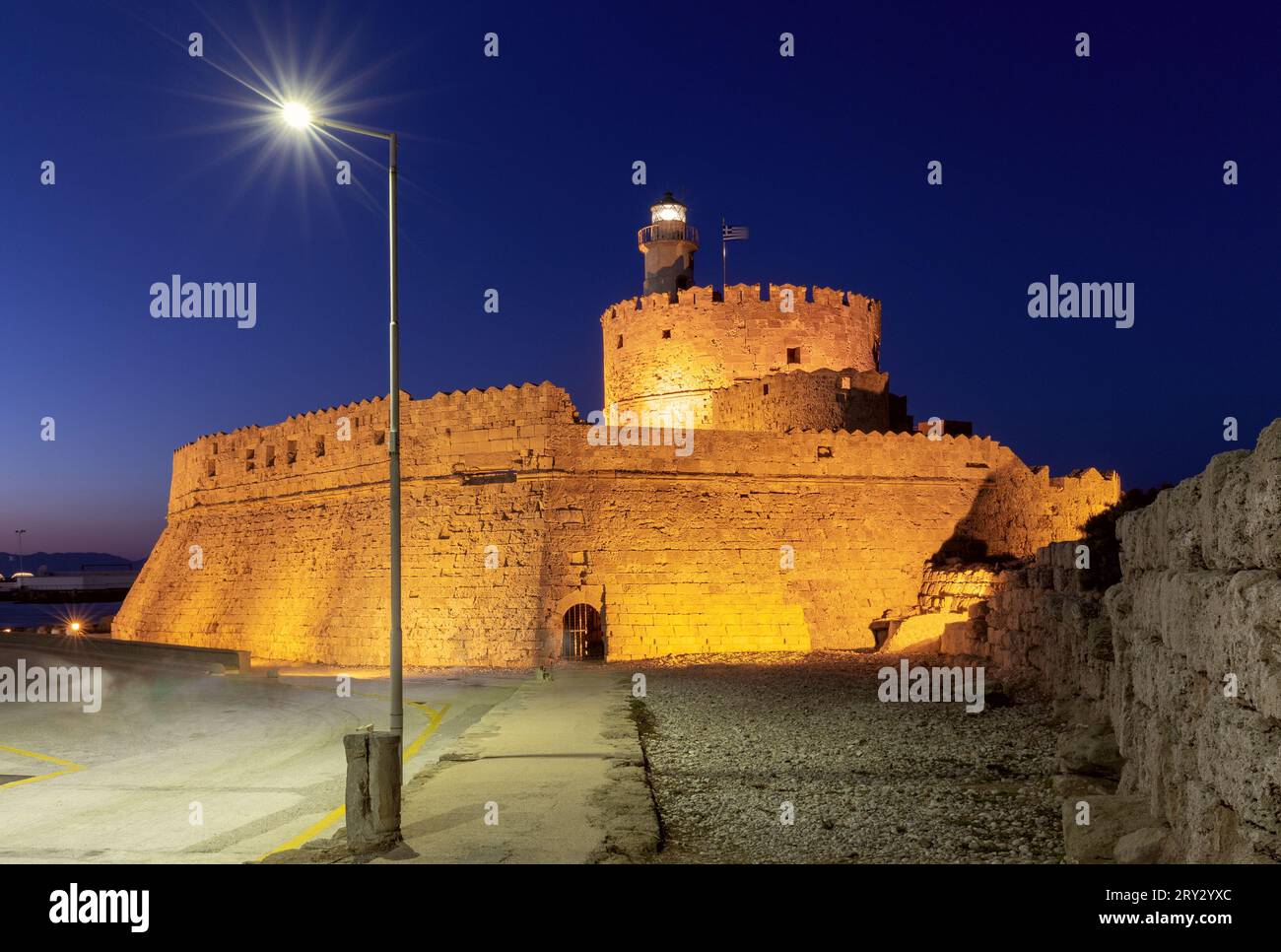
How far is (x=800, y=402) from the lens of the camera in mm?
25078

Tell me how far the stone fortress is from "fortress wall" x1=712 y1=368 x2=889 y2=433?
0.05 m

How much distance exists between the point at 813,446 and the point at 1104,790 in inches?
572

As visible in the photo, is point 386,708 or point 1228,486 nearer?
point 1228,486

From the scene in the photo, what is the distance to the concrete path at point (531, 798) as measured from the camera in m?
5.85

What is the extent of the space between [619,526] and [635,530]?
34 centimetres

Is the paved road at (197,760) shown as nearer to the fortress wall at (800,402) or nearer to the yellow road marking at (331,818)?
the yellow road marking at (331,818)

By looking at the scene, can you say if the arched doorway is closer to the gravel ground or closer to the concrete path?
the gravel ground

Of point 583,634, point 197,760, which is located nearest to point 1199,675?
point 197,760

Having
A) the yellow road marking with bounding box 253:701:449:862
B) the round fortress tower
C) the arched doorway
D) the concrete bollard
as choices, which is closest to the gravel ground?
the concrete bollard

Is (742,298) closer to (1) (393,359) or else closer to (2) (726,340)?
(2) (726,340)

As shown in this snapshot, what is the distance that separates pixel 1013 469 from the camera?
22.2 metres
